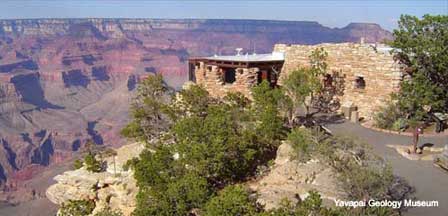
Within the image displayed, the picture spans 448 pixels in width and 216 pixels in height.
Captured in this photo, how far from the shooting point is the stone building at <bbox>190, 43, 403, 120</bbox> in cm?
2447

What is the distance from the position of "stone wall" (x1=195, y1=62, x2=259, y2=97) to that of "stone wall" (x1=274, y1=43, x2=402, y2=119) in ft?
10.4

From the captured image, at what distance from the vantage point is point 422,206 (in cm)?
1445

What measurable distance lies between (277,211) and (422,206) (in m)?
4.94

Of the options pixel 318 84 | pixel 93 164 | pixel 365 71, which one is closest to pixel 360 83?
pixel 365 71

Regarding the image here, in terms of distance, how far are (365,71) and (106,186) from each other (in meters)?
13.2

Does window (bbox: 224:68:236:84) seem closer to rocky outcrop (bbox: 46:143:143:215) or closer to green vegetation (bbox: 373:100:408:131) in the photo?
rocky outcrop (bbox: 46:143:143:215)

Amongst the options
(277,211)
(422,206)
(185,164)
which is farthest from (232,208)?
(422,206)

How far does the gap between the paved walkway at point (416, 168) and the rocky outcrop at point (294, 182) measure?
230 cm

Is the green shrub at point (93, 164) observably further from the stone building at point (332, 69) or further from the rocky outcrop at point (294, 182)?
the rocky outcrop at point (294, 182)

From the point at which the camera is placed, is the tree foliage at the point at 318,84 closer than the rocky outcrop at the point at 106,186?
No

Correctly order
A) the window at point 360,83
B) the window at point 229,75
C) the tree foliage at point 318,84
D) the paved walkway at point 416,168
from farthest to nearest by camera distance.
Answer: the window at point 229,75
the window at point 360,83
the tree foliage at point 318,84
the paved walkway at point 416,168

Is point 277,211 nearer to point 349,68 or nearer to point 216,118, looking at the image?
point 216,118

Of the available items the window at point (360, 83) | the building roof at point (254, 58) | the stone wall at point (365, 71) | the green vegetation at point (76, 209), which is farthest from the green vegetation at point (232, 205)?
the building roof at point (254, 58)

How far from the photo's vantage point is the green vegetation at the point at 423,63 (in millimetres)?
21766
